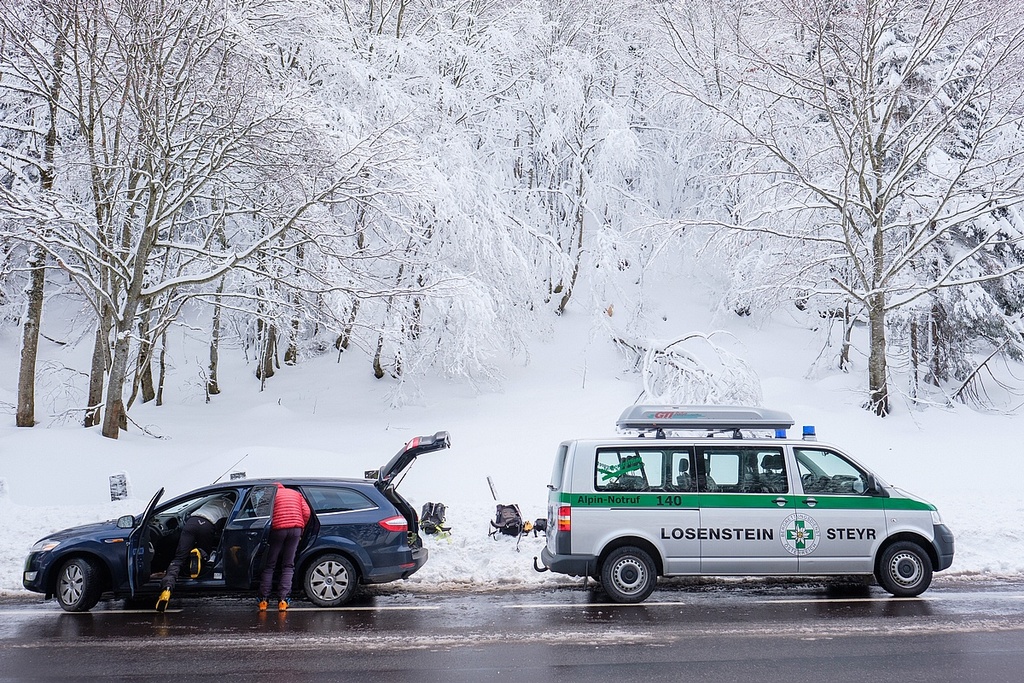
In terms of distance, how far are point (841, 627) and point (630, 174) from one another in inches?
835

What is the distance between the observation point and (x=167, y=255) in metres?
17.9

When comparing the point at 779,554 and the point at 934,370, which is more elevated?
the point at 934,370

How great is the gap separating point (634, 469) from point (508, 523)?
2.81m

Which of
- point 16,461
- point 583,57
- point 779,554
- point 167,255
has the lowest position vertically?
point 779,554

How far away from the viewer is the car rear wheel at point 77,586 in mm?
8391

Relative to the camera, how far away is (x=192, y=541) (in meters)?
8.23

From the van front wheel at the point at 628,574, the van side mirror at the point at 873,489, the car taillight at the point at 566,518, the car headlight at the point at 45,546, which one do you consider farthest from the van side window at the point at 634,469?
the car headlight at the point at 45,546

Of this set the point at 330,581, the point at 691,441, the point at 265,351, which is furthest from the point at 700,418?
the point at 265,351

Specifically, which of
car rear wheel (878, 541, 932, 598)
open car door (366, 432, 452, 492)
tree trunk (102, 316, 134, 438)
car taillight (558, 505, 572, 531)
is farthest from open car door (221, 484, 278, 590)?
tree trunk (102, 316, 134, 438)

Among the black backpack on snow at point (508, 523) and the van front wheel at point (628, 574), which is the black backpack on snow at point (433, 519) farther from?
the van front wheel at point (628, 574)

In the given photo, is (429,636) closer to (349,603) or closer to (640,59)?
(349,603)

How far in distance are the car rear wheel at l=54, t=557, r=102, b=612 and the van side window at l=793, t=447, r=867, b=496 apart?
7665mm

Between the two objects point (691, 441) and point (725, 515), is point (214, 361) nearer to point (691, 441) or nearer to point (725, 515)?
point (691, 441)

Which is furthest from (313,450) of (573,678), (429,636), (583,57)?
(583,57)
